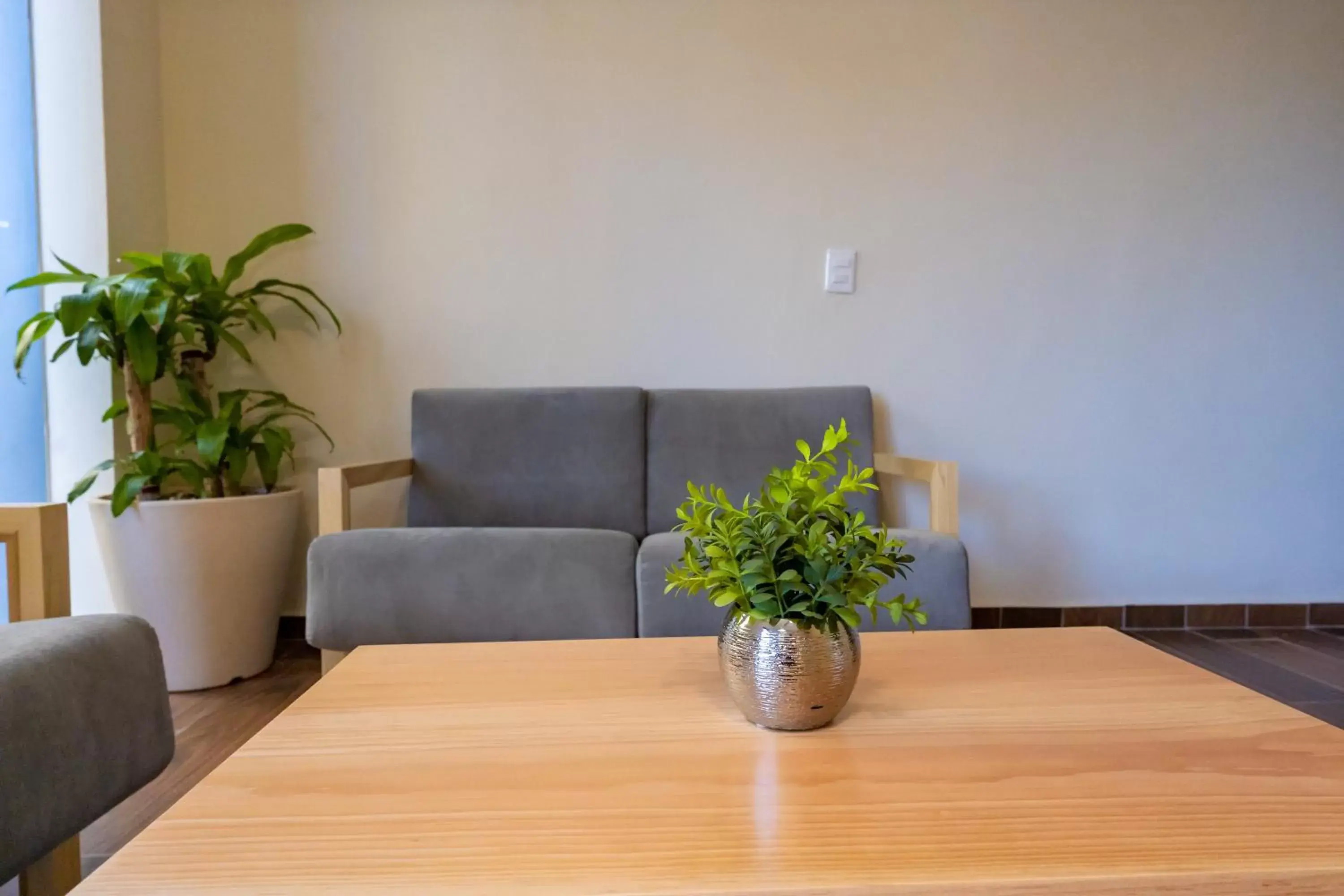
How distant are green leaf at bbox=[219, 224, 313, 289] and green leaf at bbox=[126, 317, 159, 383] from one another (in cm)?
22

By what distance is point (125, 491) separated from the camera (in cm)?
171

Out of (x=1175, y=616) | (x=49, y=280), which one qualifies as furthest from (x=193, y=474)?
(x=1175, y=616)

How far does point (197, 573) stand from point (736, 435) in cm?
130

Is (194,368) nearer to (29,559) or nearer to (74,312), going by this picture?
(74,312)

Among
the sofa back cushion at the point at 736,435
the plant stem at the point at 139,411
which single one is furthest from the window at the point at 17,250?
the sofa back cushion at the point at 736,435

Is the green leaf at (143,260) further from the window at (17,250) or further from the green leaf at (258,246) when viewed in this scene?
the window at (17,250)

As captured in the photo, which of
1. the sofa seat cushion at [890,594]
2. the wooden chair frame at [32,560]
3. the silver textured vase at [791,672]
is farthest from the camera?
the sofa seat cushion at [890,594]

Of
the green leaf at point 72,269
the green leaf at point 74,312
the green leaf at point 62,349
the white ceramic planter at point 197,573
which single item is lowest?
the white ceramic planter at point 197,573

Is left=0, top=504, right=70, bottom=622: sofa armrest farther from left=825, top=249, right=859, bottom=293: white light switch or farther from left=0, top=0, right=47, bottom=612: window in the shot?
left=825, top=249, right=859, bottom=293: white light switch

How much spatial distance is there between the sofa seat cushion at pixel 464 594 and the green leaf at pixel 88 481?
0.61 meters

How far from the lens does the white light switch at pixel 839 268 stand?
223cm

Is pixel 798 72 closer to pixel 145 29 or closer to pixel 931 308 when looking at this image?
pixel 931 308

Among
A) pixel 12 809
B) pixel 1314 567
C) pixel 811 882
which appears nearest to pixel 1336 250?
pixel 1314 567

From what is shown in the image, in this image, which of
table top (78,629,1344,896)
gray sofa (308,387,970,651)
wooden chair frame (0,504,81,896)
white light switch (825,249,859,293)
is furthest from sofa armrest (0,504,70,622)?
white light switch (825,249,859,293)
